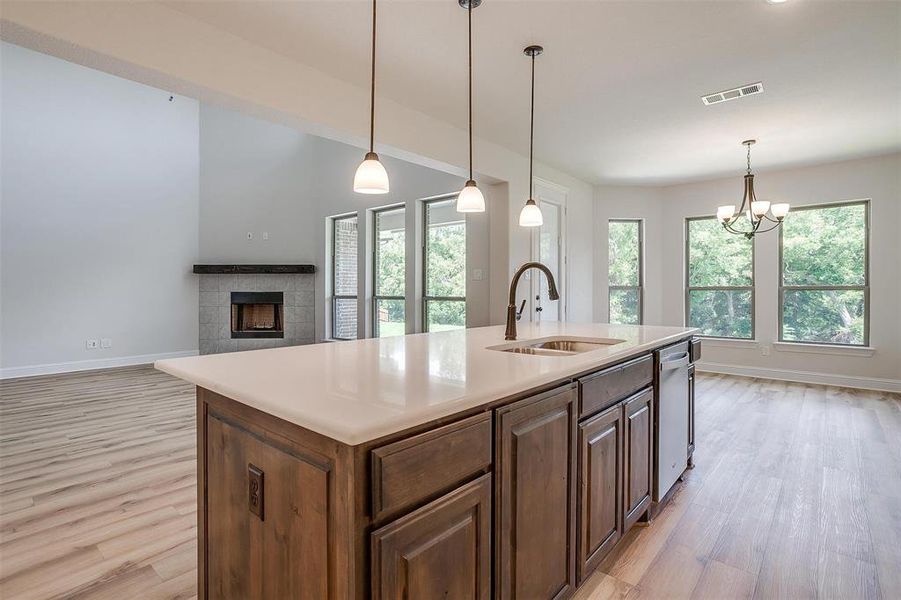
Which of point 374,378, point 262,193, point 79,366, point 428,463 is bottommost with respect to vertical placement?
point 79,366

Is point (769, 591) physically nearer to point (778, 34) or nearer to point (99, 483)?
point (778, 34)

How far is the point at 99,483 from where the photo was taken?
8.80ft

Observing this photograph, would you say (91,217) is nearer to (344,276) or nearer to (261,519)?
(344,276)

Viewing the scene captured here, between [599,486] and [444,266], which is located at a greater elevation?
[444,266]

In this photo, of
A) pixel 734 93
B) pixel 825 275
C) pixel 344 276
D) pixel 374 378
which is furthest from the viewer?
pixel 344 276

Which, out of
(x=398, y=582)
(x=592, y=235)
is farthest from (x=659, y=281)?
(x=398, y=582)

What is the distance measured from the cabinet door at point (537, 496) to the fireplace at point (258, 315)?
20.4ft

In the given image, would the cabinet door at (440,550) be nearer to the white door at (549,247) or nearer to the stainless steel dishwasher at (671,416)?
the stainless steel dishwasher at (671,416)

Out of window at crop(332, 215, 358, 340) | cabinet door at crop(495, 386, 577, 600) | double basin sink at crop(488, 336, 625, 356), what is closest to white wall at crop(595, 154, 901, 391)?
window at crop(332, 215, 358, 340)

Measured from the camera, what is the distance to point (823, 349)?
17.3 ft

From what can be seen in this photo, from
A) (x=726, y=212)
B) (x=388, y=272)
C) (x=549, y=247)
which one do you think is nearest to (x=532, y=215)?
(x=549, y=247)

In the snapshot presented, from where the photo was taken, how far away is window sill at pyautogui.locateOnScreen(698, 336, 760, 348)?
5773 millimetres

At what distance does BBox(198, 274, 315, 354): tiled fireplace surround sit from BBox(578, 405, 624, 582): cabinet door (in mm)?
5893

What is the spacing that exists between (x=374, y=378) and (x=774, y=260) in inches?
236
